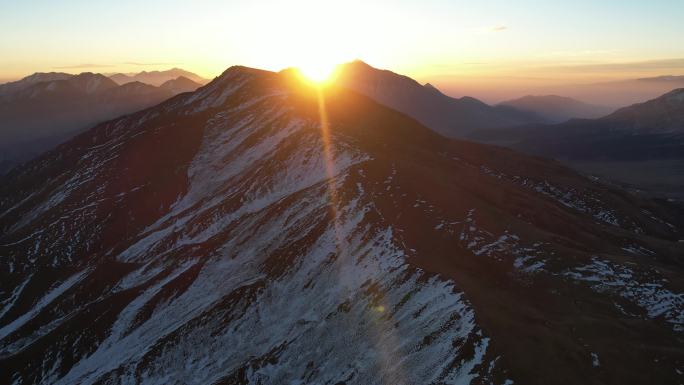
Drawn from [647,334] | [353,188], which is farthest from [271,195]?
[647,334]

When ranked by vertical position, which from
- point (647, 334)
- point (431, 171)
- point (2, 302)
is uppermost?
point (431, 171)

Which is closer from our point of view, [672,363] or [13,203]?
[672,363]

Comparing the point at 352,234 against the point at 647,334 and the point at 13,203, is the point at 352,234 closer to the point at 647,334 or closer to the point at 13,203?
the point at 647,334

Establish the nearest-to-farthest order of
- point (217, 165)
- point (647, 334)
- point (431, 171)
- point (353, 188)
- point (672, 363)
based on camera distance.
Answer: point (672, 363) → point (647, 334) → point (353, 188) → point (431, 171) → point (217, 165)

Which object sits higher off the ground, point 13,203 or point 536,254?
point 536,254

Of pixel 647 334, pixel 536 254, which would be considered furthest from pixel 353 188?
pixel 647 334

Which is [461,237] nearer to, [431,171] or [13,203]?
[431,171]

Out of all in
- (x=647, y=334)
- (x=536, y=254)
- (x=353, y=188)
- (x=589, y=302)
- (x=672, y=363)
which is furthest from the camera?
(x=353, y=188)
